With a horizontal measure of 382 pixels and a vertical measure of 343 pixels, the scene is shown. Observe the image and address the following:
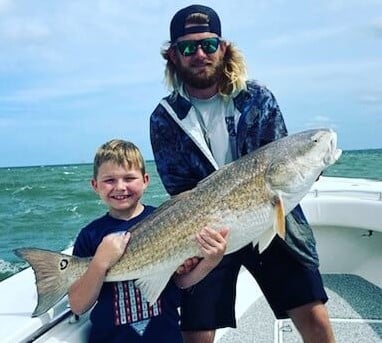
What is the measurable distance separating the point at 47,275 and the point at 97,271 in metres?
0.20

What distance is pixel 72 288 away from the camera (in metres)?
2.27

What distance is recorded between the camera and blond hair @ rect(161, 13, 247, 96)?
270cm

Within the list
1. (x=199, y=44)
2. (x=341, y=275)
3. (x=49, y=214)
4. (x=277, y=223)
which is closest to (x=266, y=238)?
(x=277, y=223)

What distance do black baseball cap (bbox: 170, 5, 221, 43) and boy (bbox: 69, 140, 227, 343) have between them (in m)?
0.61

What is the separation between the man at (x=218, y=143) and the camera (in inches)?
107

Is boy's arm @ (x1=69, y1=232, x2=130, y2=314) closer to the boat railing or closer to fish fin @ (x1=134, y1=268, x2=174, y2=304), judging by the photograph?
fish fin @ (x1=134, y1=268, x2=174, y2=304)

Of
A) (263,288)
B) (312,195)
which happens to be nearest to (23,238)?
(312,195)

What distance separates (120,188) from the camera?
2.43 meters

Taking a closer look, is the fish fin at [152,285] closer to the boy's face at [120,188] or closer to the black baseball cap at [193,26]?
the boy's face at [120,188]

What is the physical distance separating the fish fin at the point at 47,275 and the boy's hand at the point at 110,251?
0.45 ft

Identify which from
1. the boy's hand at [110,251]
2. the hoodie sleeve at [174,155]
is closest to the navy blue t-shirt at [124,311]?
the boy's hand at [110,251]

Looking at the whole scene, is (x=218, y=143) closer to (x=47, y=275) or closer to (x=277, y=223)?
(x=277, y=223)

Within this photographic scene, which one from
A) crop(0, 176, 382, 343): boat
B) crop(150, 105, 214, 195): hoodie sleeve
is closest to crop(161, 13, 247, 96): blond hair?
crop(150, 105, 214, 195): hoodie sleeve

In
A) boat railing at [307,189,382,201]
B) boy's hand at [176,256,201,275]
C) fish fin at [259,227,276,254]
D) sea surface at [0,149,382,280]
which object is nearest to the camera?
fish fin at [259,227,276,254]
